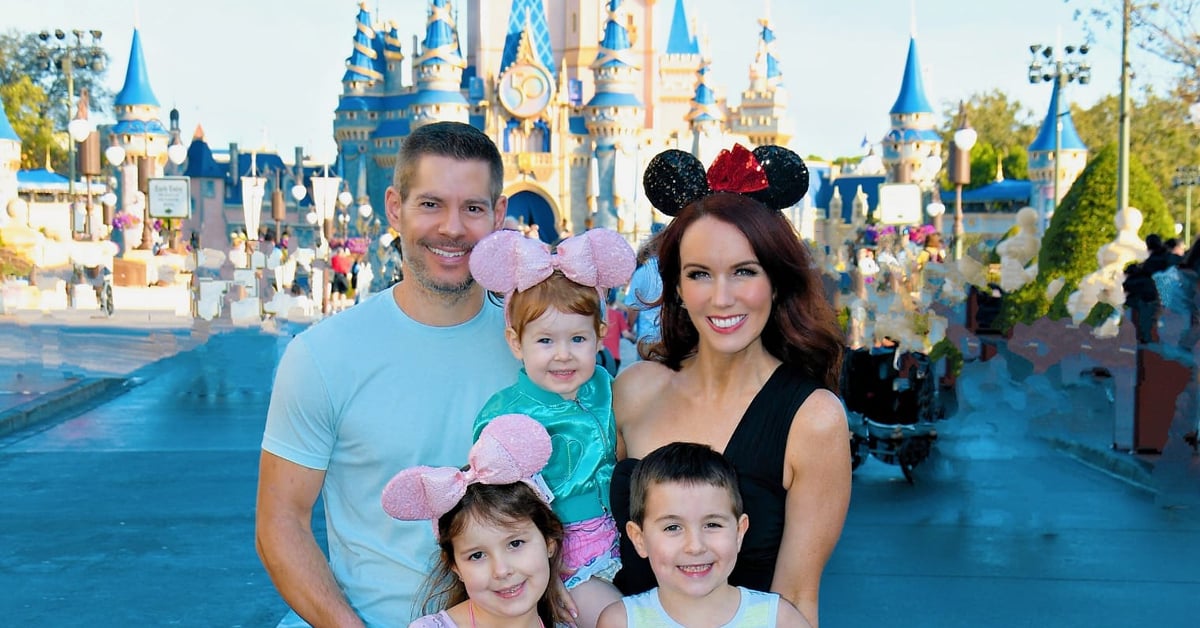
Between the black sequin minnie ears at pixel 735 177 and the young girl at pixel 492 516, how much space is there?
60 cm

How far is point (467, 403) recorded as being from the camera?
2656mm

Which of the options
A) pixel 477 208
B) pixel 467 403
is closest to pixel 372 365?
pixel 467 403

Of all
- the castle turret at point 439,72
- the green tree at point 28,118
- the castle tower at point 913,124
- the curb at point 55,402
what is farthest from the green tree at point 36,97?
the curb at point 55,402

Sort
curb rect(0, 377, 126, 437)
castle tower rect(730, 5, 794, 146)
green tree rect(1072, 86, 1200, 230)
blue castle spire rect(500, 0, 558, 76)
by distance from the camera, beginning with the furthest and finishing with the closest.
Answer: castle tower rect(730, 5, 794, 146)
blue castle spire rect(500, 0, 558, 76)
green tree rect(1072, 86, 1200, 230)
curb rect(0, 377, 126, 437)

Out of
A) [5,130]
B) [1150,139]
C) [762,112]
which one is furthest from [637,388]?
[762,112]

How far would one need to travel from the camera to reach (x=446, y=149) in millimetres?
2652

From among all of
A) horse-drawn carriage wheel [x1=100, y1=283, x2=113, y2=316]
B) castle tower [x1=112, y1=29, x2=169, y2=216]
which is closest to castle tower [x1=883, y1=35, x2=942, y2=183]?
castle tower [x1=112, y1=29, x2=169, y2=216]

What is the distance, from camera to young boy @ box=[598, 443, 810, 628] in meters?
2.34

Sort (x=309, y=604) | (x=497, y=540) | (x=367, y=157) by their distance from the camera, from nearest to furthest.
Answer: (x=497, y=540) < (x=309, y=604) < (x=367, y=157)

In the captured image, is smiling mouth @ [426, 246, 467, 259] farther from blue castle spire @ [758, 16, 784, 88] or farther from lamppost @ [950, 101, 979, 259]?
blue castle spire @ [758, 16, 784, 88]

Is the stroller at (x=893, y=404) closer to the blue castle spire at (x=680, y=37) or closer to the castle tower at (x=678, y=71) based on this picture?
the castle tower at (x=678, y=71)

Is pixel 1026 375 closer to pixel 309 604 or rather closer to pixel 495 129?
pixel 309 604

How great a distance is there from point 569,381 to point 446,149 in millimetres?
507

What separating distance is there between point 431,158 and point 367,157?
186 feet
